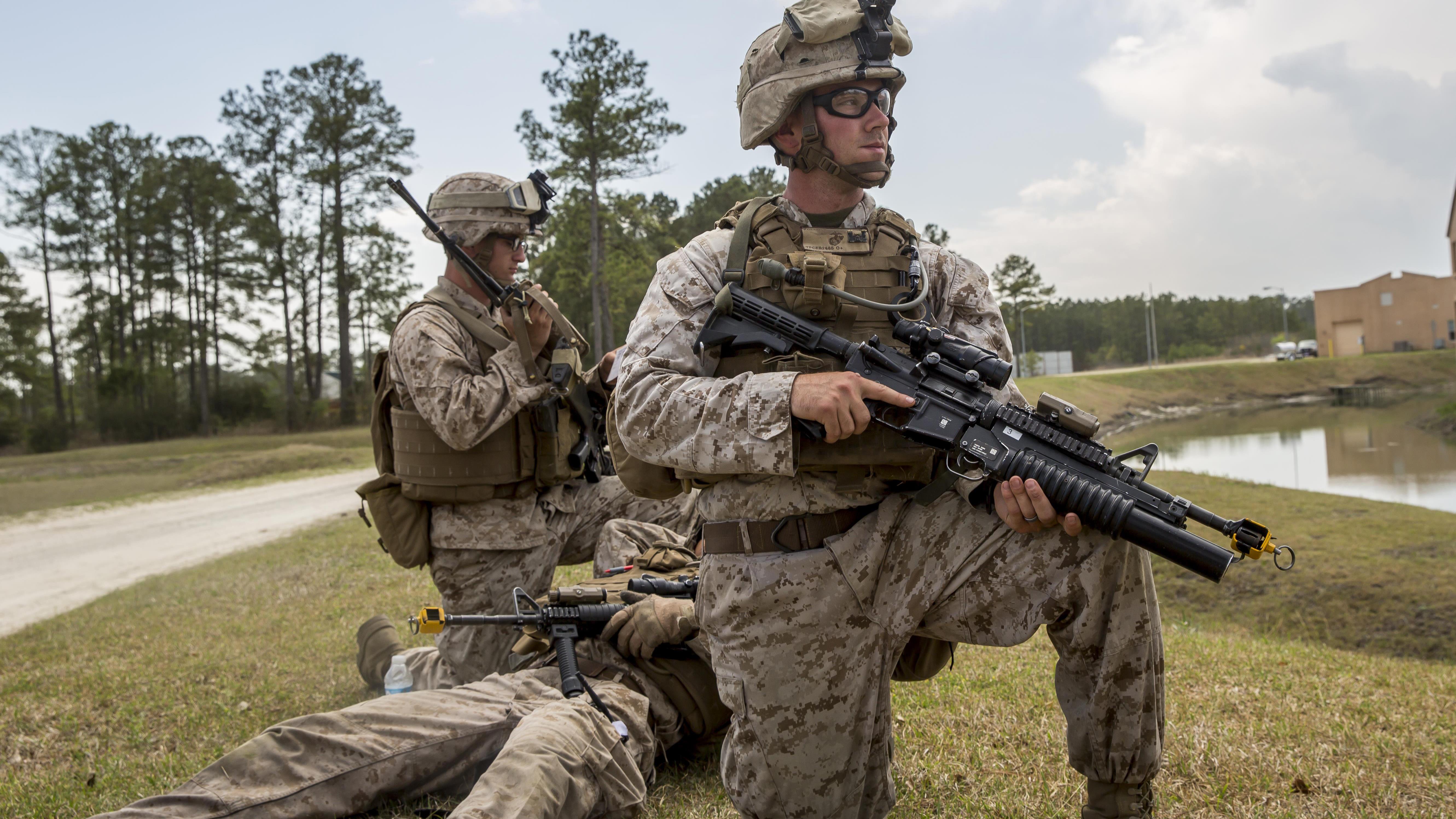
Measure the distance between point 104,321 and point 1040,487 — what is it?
49000 millimetres

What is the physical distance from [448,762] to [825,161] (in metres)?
2.45

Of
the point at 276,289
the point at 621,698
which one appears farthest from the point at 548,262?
the point at 621,698

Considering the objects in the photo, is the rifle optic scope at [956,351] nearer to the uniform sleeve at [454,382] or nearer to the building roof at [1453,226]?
the uniform sleeve at [454,382]

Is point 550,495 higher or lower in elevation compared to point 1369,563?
higher

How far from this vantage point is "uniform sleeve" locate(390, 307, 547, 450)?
4.91 metres

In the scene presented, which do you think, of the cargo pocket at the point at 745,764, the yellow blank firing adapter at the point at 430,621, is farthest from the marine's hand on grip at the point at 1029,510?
the yellow blank firing adapter at the point at 430,621

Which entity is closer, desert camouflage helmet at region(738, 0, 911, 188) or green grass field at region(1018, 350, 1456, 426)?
desert camouflage helmet at region(738, 0, 911, 188)

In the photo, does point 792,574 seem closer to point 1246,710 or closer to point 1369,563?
point 1246,710

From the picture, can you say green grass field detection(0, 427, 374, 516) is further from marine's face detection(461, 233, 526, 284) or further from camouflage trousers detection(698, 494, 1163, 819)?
camouflage trousers detection(698, 494, 1163, 819)

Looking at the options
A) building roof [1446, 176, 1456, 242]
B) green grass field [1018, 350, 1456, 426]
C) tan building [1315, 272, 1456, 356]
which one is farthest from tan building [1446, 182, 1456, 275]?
tan building [1315, 272, 1456, 356]

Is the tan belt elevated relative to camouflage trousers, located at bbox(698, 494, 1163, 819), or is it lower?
elevated

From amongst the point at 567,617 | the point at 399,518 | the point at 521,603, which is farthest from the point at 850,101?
the point at 399,518

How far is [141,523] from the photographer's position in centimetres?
1479

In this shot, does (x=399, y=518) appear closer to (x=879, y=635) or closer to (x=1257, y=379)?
(x=879, y=635)
